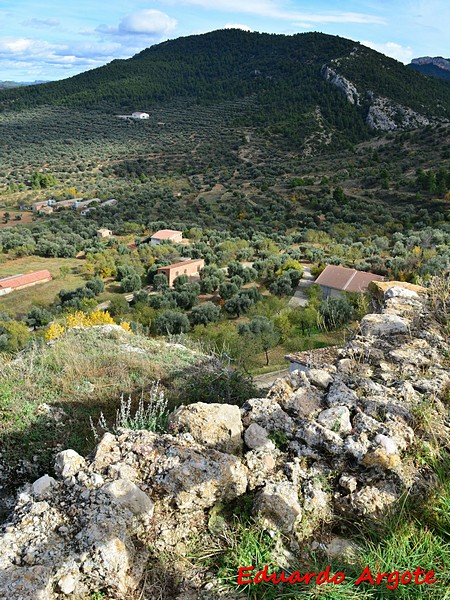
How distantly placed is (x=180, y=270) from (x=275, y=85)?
77711mm

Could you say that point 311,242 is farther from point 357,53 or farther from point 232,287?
point 357,53

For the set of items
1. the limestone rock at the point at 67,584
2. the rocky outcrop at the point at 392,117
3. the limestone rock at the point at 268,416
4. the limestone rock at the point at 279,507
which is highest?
the rocky outcrop at the point at 392,117

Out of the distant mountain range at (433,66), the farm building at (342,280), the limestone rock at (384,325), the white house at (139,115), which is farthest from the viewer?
the distant mountain range at (433,66)

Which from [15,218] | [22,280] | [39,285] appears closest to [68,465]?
[39,285]

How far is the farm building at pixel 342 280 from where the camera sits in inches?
979

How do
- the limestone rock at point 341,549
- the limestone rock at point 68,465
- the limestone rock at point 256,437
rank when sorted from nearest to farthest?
the limestone rock at point 341,549 → the limestone rock at point 68,465 → the limestone rock at point 256,437

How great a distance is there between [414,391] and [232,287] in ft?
76.8

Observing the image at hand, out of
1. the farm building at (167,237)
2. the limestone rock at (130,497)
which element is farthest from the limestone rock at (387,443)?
the farm building at (167,237)

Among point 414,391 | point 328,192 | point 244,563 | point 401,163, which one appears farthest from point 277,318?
point 401,163

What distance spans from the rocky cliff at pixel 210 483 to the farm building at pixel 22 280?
2872 centimetres

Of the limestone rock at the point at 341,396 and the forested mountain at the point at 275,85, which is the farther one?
the forested mountain at the point at 275,85

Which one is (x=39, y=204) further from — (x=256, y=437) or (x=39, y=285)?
(x=256, y=437)

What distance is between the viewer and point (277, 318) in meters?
21.5

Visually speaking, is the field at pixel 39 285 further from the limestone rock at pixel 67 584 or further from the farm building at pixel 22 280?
the limestone rock at pixel 67 584
